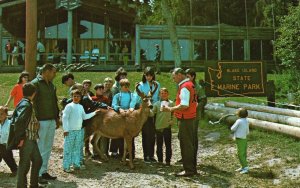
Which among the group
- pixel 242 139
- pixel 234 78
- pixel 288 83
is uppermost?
pixel 234 78

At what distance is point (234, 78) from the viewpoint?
14.2 meters

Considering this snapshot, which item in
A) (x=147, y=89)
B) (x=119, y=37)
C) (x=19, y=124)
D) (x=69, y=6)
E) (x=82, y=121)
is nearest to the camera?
(x=19, y=124)

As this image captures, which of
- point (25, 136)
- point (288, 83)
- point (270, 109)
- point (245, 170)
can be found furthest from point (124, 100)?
point (288, 83)

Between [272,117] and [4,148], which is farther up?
[272,117]

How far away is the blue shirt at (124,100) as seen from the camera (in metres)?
8.88

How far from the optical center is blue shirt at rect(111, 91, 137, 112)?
8883 millimetres

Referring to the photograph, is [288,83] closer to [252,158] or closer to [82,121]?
[252,158]

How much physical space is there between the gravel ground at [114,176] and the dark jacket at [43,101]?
1.15m

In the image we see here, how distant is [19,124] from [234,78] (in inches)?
369

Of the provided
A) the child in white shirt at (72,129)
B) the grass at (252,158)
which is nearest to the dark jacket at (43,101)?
the child in white shirt at (72,129)

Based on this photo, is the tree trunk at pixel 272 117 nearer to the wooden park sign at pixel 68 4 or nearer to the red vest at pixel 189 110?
the red vest at pixel 189 110

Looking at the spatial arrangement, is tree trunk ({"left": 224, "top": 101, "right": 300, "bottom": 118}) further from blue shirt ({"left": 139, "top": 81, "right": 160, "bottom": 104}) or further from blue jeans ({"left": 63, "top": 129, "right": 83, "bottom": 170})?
blue jeans ({"left": 63, "top": 129, "right": 83, "bottom": 170})

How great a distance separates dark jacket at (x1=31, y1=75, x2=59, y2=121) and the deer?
160 centimetres

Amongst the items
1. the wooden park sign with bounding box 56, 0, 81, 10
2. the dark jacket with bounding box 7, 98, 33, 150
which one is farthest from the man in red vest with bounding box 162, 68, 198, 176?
the wooden park sign with bounding box 56, 0, 81, 10
